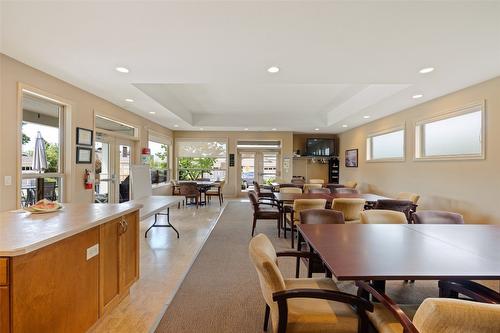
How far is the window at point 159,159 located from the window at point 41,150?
359 cm

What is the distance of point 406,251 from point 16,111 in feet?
14.6

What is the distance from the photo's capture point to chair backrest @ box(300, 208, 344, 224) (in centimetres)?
276

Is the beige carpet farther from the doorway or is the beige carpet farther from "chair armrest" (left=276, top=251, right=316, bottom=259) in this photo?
the doorway

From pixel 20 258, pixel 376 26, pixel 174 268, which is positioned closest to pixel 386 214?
pixel 376 26

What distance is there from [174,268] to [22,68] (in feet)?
10.8

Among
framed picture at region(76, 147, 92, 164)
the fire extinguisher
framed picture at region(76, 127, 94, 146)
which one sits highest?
framed picture at region(76, 127, 94, 146)

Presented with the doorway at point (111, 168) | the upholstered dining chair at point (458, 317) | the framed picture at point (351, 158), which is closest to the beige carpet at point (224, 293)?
the upholstered dining chair at point (458, 317)

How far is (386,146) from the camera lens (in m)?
6.94

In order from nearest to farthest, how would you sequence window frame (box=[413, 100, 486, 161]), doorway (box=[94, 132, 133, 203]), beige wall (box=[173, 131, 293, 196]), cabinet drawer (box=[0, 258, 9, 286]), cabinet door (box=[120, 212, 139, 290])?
cabinet drawer (box=[0, 258, 9, 286]) → cabinet door (box=[120, 212, 139, 290]) → window frame (box=[413, 100, 486, 161]) → doorway (box=[94, 132, 133, 203]) → beige wall (box=[173, 131, 293, 196])

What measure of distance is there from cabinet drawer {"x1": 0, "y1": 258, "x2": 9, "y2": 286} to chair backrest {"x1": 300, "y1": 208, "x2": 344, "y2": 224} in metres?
2.36

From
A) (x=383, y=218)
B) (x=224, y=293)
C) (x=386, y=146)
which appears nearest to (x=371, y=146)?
(x=386, y=146)

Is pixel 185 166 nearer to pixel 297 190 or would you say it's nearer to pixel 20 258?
pixel 297 190

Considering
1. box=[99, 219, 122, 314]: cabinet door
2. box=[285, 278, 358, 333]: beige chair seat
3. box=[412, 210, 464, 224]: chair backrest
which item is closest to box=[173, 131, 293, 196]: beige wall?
box=[412, 210, 464, 224]: chair backrest

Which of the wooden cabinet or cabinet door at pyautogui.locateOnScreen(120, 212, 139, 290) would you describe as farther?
cabinet door at pyautogui.locateOnScreen(120, 212, 139, 290)
